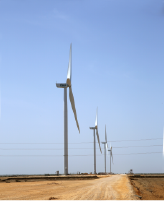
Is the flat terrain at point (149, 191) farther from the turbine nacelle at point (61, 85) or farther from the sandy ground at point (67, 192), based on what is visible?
the turbine nacelle at point (61, 85)

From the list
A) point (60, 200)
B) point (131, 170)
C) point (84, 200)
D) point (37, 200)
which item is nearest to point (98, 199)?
point (84, 200)

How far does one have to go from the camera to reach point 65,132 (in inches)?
3255

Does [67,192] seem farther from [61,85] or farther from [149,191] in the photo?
[61,85]

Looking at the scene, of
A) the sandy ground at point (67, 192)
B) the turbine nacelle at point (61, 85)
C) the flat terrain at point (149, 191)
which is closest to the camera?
the sandy ground at point (67, 192)

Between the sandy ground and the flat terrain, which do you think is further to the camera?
the flat terrain

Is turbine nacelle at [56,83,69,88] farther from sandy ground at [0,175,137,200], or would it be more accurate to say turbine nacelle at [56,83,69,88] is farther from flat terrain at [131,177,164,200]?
sandy ground at [0,175,137,200]

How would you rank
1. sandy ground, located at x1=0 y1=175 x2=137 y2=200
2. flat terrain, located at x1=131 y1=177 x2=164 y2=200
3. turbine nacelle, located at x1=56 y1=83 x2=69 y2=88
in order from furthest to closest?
turbine nacelle, located at x1=56 y1=83 x2=69 y2=88 → flat terrain, located at x1=131 y1=177 x2=164 y2=200 → sandy ground, located at x1=0 y1=175 x2=137 y2=200

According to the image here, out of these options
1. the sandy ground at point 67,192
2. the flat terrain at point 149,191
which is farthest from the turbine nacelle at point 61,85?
the sandy ground at point 67,192

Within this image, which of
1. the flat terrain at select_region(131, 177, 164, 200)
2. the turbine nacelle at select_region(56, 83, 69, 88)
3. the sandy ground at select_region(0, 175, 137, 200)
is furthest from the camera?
the turbine nacelle at select_region(56, 83, 69, 88)

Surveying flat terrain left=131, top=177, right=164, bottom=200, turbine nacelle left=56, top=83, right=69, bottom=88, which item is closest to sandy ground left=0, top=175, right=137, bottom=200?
flat terrain left=131, top=177, right=164, bottom=200

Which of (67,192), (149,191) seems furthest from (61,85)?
(67,192)

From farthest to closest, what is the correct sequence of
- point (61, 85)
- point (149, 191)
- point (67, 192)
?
point (61, 85)
point (149, 191)
point (67, 192)

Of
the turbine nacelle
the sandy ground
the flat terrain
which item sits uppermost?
the turbine nacelle

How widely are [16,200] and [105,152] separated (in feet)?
533
